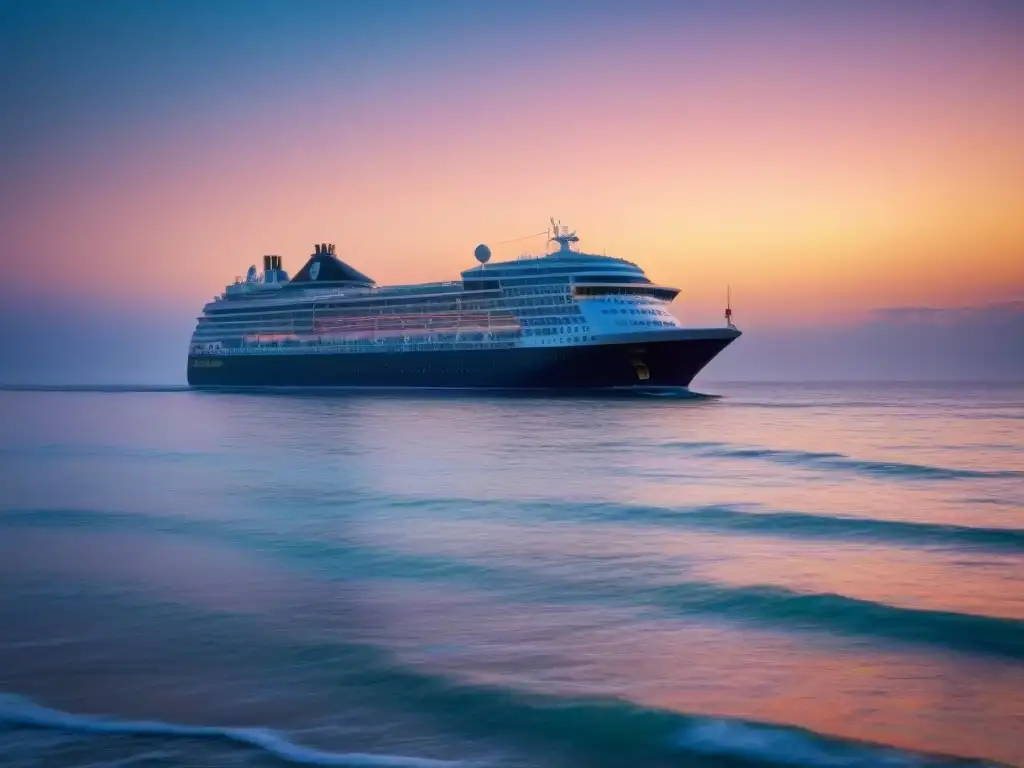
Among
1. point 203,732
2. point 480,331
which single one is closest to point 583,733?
point 203,732

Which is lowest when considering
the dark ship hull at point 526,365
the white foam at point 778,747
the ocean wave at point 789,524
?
the ocean wave at point 789,524

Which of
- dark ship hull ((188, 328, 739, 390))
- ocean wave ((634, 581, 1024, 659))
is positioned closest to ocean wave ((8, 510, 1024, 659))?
ocean wave ((634, 581, 1024, 659))

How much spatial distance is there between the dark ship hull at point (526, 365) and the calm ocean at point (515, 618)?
3362 cm

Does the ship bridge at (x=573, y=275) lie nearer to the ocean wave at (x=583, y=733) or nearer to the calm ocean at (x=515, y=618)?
the calm ocean at (x=515, y=618)

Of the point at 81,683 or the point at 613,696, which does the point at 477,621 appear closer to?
the point at 613,696

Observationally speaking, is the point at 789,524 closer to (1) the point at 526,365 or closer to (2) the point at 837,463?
(2) the point at 837,463

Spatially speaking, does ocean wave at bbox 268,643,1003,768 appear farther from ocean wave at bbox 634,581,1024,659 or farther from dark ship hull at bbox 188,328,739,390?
dark ship hull at bbox 188,328,739,390

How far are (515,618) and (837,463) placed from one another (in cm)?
2173

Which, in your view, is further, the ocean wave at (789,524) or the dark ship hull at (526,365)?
the dark ship hull at (526,365)

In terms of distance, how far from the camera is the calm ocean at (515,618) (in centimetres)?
691

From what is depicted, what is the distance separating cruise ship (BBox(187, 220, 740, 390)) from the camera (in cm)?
6147

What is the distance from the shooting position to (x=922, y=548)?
14859 millimetres

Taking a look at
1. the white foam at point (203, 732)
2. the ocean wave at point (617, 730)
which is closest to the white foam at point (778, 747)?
the ocean wave at point (617, 730)

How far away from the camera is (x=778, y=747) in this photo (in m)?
6.74
